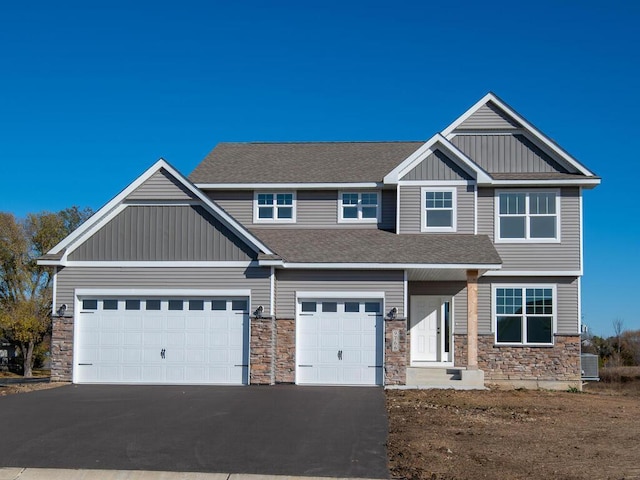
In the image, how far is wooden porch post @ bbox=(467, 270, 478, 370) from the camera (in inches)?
883

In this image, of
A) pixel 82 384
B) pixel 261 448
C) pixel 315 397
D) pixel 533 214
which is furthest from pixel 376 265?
pixel 261 448

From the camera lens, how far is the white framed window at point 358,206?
82.7ft

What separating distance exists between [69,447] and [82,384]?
1000 centimetres

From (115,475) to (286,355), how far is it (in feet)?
38.1

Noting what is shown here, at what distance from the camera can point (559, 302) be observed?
2420 cm

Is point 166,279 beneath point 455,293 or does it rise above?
above

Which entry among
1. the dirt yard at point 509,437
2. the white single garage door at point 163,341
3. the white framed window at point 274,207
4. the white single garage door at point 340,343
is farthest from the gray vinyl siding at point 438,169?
the dirt yard at point 509,437

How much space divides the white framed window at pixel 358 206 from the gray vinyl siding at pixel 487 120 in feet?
11.7

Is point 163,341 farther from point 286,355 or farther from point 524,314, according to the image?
point 524,314

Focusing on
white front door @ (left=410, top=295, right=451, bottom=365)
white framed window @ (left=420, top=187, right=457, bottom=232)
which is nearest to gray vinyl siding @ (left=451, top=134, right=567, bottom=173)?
white framed window @ (left=420, top=187, right=457, bottom=232)

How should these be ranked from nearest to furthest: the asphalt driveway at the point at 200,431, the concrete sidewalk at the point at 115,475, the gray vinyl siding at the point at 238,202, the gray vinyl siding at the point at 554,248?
the concrete sidewalk at the point at 115,475, the asphalt driveway at the point at 200,431, the gray vinyl siding at the point at 554,248, the gray vinyl siding at the point at 238,202

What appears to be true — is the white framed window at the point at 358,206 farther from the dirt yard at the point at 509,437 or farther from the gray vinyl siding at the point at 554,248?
the dirt yard at the point at 509,437

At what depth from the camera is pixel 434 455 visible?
11.5 m

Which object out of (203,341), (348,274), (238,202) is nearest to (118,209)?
(203,341)
